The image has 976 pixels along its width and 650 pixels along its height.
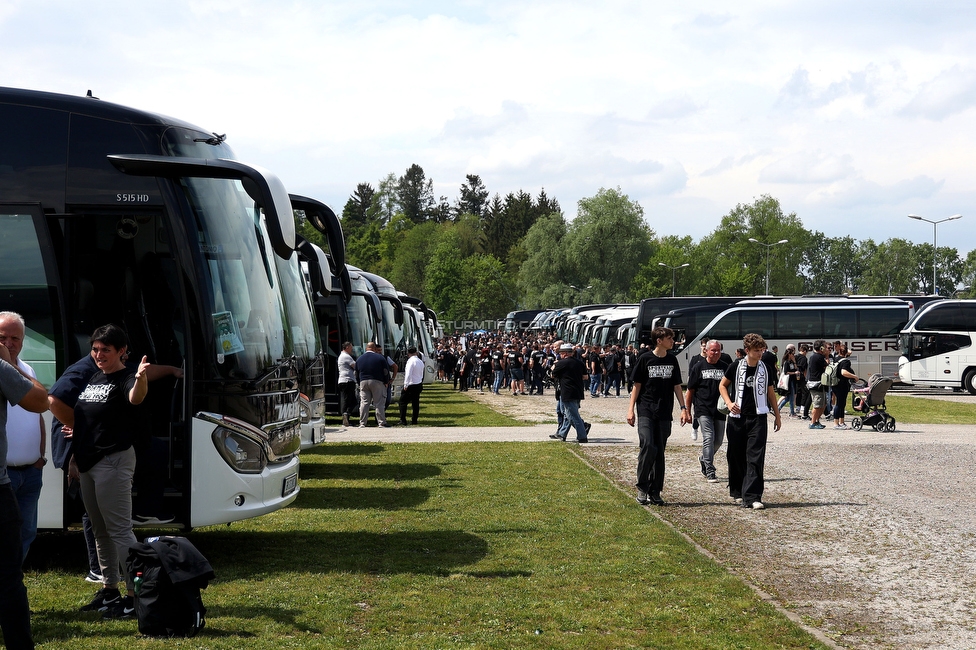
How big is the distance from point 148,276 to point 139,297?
175 mm

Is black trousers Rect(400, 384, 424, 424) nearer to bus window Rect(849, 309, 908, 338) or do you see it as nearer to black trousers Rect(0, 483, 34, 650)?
black trousers Rect(0, 483, 34, 650)

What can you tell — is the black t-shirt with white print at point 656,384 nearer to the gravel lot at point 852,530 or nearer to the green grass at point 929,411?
the gravel lot at point 852,530

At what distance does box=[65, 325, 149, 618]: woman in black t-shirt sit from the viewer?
6887 mm

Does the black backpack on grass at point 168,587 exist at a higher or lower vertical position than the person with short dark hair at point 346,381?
lower

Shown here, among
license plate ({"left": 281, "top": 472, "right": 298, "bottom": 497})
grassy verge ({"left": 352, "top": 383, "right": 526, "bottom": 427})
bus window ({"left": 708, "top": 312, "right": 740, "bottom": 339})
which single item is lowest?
grassy verge ({"left": 352, "top": 383, "right": 526, "bottom": 427})

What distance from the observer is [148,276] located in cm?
848

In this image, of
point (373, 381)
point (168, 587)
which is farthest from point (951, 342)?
point (168, 587)

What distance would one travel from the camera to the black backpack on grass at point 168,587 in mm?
6570

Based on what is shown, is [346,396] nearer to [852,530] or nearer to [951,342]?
[852,530]

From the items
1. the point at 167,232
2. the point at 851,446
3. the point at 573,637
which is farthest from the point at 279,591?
the point at 851,446

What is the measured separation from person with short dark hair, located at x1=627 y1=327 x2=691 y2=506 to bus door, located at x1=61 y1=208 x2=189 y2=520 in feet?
16.9

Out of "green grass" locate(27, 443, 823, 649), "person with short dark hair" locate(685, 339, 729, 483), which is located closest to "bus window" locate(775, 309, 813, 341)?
"person with short dark hair" locate(685, 339, 729, 483)

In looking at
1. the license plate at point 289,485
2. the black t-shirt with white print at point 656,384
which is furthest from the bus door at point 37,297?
the black t-shirt with white print at point 656,384

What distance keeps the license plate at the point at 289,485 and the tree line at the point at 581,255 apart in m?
52.6
